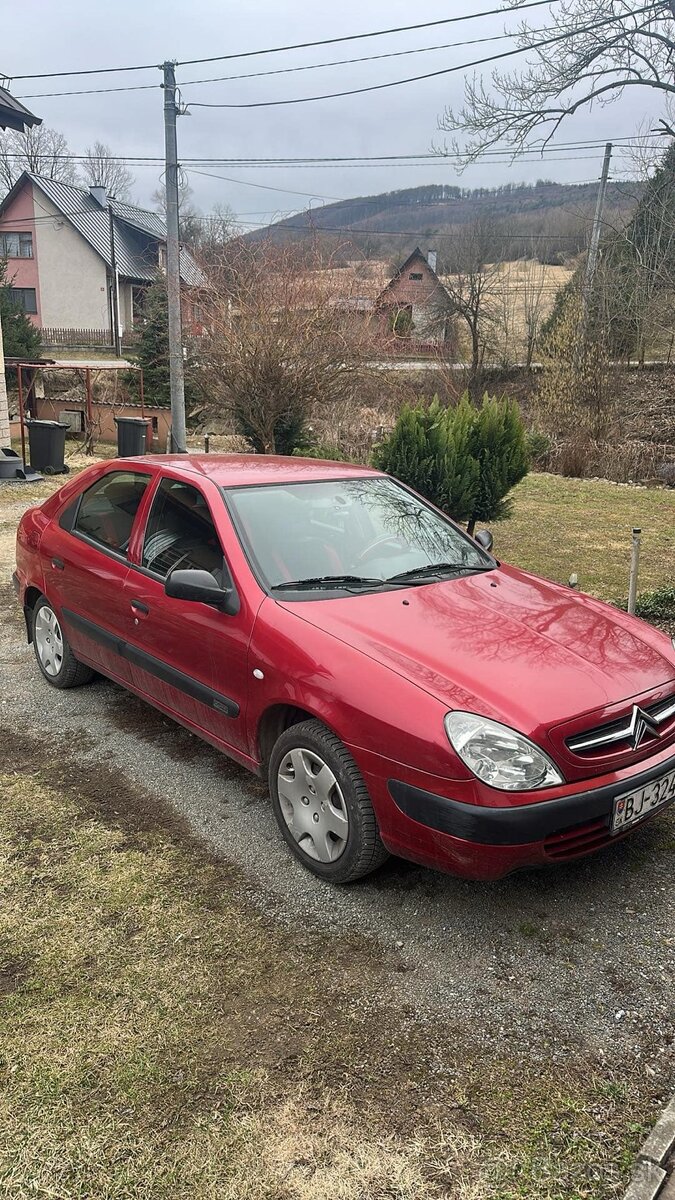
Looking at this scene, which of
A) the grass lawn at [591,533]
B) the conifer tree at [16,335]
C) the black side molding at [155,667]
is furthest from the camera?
the conifer tree at [16,335]

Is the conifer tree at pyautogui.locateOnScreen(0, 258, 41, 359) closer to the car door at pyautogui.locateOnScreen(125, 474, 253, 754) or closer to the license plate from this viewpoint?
the car door at pyautogui.locateOnScreen(125, 474, 253, 754)

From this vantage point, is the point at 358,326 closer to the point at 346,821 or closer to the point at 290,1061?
the point at 346,821

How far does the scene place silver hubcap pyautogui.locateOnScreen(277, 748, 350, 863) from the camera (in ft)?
9.56

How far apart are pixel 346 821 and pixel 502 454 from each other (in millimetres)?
6867

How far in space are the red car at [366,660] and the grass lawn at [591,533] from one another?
13.2 ft

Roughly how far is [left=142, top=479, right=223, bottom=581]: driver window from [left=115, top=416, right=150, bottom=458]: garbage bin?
12.1m

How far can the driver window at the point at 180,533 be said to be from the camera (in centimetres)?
363

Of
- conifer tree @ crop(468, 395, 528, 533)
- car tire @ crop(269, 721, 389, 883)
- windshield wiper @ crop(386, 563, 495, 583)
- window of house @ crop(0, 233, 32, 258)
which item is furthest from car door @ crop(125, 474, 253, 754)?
window of house @ crop(0, 233, 32, 258)

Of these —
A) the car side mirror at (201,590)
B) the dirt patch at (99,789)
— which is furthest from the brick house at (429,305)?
the car side mirror at (201,590)

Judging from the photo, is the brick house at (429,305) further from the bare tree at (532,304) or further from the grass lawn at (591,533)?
the grass lawn at (591,533)

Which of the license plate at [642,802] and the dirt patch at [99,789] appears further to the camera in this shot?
the dirt patch at [99,789]

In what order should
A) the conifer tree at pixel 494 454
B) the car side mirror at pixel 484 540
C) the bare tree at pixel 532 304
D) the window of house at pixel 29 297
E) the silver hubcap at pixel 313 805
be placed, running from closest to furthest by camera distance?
1. the silver hubcap at pixel 313 805
2. the car side mirror at pixel 484 540
3. the conifer tree at pixel 494 454
4. the bare tree at pixel 532 304
5. the window of house at pixel 29 297

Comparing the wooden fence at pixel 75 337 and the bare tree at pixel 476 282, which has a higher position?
the bare tree at pixel 476 282

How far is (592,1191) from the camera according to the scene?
1.90 m
